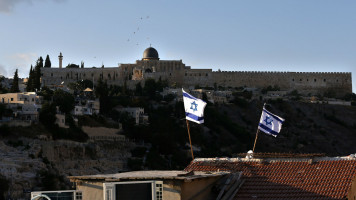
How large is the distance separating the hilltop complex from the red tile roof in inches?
2963

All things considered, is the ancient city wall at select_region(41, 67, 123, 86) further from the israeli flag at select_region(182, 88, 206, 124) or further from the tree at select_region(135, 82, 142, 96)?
the israeli flag at select_region(182, 88, 206, 124)

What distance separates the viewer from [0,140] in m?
59.2

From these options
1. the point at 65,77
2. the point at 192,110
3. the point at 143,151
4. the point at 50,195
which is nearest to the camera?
the point at 50,195

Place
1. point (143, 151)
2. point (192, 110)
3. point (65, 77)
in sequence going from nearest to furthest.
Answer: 1. point (192, 110)
2. point (143, 151)
3. point (65, 77)

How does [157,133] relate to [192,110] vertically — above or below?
below

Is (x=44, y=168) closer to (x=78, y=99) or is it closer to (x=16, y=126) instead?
(x=16, y=126)

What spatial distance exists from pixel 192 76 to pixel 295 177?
83924mm

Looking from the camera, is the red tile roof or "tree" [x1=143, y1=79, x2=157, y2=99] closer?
the red tile roof

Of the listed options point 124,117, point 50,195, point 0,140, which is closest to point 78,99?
point 124,117

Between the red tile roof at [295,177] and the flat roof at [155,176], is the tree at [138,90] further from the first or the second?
the flat roof at [155,176]

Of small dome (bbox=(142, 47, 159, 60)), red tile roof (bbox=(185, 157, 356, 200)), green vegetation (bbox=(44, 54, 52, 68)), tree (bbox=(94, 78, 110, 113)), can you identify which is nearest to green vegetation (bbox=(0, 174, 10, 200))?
tree (bbox=(94, 78, 110, 113))

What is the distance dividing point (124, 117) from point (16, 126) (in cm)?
1460

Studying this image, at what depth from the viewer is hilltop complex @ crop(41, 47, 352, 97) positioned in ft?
315

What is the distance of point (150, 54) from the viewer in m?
102
